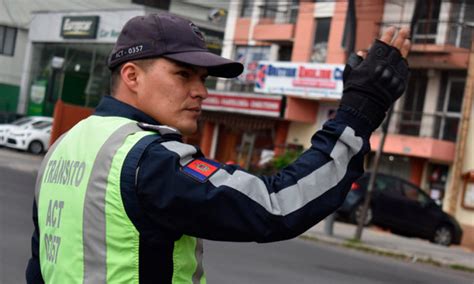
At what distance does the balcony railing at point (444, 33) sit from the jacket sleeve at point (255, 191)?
2249 centimetres

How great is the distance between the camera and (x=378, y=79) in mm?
1980

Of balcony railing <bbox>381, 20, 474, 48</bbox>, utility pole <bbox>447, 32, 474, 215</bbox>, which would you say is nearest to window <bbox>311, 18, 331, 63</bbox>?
balcony railing <bbox>381, 20, 474, 48</bbox>

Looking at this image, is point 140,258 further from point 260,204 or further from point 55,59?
point 55,59

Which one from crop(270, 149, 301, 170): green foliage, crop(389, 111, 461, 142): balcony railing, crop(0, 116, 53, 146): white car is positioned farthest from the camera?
crop(0, 116, 53, 146): white car

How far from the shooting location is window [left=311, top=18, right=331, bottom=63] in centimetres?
2869

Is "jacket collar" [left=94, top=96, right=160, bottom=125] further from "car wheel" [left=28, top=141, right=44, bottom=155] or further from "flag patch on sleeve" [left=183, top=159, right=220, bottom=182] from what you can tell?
"car wheel" [left=28, top=141, right=44, bottom=155]

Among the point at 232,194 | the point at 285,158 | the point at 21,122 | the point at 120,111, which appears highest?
the point at 120,111

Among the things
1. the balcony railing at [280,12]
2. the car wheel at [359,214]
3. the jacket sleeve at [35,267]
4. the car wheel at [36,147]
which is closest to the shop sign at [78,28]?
the car wheel at [36,147]

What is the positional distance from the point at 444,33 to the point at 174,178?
23.9 m

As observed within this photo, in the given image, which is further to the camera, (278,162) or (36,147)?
(36,147)

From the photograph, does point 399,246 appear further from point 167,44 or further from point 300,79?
point 167,44

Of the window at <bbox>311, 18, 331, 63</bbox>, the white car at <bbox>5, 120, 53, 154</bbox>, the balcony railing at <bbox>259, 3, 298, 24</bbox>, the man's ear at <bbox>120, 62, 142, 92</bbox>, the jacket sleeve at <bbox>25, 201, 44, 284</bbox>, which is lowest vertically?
the white car at <bbox>5, 120, 53, 154</bbox>

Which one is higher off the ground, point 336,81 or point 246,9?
point 246,9

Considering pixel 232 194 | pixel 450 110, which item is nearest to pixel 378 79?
pixel 232 194
